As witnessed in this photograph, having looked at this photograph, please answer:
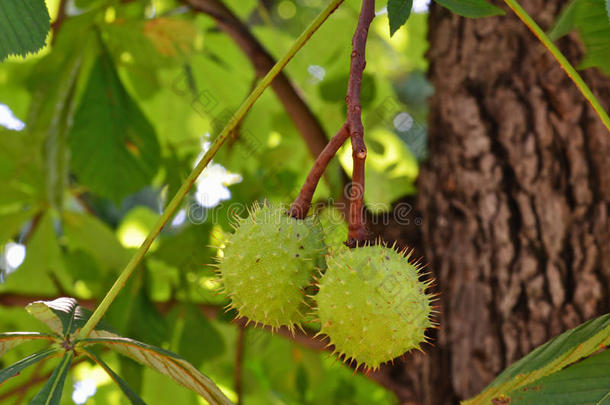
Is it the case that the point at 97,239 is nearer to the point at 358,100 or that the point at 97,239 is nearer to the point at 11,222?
the point at 11,222

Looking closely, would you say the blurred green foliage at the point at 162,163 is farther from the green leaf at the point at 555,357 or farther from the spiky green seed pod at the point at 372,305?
the green leaf at the point at 555,357

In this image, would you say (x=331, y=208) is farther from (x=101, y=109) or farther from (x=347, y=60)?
(x=101, y=109)

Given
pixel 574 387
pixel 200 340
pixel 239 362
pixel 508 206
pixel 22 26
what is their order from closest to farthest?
pixel 574 387 → pixel 22 26 → pixel 508 206 → pixel 200 340 → pixel 239 362

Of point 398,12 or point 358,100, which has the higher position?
point 398,12

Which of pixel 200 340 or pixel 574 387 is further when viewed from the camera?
pixel 200 340

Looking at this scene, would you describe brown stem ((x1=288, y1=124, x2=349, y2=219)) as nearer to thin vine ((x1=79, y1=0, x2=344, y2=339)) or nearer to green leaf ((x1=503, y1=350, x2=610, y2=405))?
thin vine ((x1=79, y1=0, x2=344, y2=339))

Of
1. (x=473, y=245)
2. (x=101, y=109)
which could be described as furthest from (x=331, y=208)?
(x=101, y=109)

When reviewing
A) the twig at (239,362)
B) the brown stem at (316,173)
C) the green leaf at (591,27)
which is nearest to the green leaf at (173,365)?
the brown stem at (316,173)

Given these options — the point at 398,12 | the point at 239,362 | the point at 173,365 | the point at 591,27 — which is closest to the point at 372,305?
the point at 173,365
